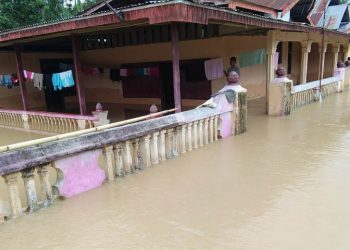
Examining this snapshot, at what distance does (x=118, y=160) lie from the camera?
5008mm

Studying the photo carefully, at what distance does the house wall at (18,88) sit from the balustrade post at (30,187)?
1130cm

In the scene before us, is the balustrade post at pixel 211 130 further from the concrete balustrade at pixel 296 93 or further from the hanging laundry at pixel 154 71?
the hanging laundry at pixel 154 71

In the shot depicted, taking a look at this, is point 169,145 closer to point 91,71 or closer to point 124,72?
point 124,72

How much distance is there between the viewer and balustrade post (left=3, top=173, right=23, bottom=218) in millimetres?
3674

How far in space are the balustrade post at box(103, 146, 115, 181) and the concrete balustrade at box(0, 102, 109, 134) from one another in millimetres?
3561

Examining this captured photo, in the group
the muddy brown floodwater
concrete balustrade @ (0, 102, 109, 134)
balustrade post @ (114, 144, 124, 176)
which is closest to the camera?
the muddy brown floodwater

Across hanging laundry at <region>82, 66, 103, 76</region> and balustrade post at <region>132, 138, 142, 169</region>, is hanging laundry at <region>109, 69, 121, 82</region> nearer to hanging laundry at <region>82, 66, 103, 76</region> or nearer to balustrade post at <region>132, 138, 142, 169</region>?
hanging laundry at <region>82, 66, 103, 76</region>

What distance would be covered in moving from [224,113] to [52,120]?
5339 millimetres

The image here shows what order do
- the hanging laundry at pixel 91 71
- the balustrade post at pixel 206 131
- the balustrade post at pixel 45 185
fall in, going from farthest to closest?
the hanging laundry at pixel 91 71 < the balustrade post at pixel 206 131 < the balustrade post at pixel 45 185

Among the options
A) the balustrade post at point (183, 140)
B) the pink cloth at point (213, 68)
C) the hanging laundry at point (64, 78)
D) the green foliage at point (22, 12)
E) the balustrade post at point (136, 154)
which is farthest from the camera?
the green foliage at point (22, 12)

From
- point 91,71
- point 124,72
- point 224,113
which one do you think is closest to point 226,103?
point 224,113

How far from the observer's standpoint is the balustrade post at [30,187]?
3.82m

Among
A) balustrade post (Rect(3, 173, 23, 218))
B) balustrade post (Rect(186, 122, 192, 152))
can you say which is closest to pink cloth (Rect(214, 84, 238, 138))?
balustrade post (Rect(186, 122, 192, 152))

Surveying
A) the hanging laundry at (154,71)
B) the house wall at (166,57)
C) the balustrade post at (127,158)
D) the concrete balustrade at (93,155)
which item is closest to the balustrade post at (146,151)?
the concrete balustrade at (93,155)
